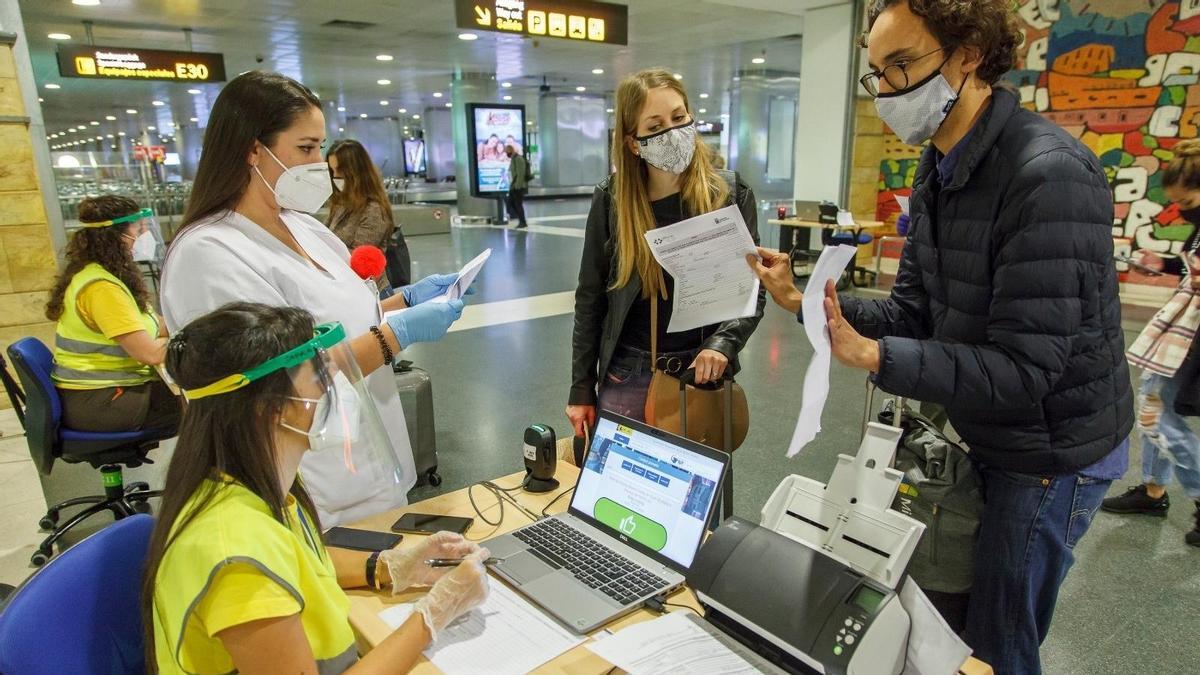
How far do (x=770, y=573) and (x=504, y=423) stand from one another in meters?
3.23

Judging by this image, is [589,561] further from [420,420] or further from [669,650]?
[420,420]

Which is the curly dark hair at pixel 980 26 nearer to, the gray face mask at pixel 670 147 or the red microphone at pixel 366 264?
the gray face mask at pixel 670 147

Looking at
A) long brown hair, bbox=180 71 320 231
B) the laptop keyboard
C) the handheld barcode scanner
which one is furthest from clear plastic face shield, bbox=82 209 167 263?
the laptop keyboard

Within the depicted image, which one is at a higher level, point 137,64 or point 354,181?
→ point 137,64

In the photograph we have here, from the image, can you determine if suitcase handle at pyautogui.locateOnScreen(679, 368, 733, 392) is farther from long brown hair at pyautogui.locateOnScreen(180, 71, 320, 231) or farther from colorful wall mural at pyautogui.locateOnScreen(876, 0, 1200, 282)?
colorful wall mural at pyautogui.locateOnScreen(876, 0, 1200, 282)

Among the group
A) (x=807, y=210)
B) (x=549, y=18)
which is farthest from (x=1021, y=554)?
(x=807, y=210)

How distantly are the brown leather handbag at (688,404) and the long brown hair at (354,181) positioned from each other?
238 cm

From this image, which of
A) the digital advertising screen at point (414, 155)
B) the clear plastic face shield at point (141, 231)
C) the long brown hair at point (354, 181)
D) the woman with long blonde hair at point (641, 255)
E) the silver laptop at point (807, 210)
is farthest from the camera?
the digital advertising screen at point (414, 155)

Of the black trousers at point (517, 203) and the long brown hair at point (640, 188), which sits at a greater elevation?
the long brown hair at point (640, 188)

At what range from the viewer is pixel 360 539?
153 cm

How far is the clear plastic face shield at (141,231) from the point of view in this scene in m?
2.88

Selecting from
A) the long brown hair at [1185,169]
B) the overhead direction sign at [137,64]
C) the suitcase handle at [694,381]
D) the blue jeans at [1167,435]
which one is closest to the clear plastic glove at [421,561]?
the suitcase handle at [694,381]

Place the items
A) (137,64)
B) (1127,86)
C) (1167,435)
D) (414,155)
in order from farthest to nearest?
(414,155) < (137,64) < (1127,86) < (1167,435)

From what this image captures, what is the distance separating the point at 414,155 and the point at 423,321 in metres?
26.5
